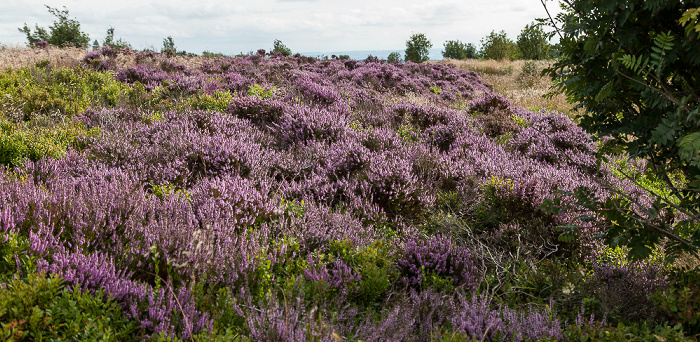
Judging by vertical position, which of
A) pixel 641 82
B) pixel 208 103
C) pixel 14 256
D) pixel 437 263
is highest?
pixel 641 82

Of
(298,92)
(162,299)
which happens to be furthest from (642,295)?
(298,92)

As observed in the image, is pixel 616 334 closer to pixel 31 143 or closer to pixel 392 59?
pixel 31 143

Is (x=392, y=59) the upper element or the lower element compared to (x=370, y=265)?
upper

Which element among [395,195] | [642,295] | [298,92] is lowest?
[642,295]

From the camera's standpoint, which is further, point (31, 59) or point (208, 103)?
point (31, 59)

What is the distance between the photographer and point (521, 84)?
2089cm

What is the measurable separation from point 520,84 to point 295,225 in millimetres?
21415

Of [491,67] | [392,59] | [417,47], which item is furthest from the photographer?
[417,47]

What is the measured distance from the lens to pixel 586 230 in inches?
128

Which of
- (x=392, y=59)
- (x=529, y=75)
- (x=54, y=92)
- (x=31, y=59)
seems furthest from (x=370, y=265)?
(x=392, y=59)

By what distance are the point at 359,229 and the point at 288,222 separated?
590mm

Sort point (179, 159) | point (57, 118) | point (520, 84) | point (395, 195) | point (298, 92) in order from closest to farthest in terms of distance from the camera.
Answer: point (395, 195)
point (179, 159)
point (57, 118)
point (298, 92)
point (520, 84)

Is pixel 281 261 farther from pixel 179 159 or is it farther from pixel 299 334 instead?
pixel 179 159

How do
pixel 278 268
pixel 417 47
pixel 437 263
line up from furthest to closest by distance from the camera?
pixel 417 47 < pixel 437 263 < pixel 278 268
